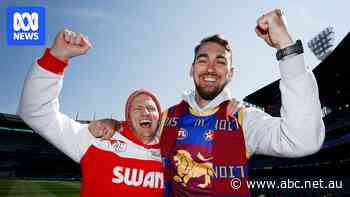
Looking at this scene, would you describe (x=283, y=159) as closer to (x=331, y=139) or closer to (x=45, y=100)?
(x=331, y=139)

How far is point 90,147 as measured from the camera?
258 cm

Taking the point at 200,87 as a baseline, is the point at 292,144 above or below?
below

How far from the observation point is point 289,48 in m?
1.71

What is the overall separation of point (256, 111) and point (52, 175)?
4882 cm

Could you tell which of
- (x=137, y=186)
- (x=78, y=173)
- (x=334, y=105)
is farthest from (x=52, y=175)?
(x=137, y=186)

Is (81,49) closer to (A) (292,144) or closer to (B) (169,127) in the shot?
(B) (169,127)

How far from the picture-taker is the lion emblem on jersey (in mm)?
2145

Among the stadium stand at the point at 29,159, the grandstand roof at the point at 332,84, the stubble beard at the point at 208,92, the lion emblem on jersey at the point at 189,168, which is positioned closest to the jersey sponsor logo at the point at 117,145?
the lion emblem on jersey at the point at 189,168

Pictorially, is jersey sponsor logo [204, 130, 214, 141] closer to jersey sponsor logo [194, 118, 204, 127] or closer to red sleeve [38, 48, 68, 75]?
jersey sponsor logo [194, 118, 204, 127]

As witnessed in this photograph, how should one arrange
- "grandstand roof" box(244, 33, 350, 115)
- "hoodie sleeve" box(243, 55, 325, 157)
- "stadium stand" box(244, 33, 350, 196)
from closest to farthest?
1. "hoodie sleeve" box(243, 55, 325, 157)
2. "stadium stand" box(244, 33, 350, 196)
3. "grandstand roof" box(244, 33, 350, 115)

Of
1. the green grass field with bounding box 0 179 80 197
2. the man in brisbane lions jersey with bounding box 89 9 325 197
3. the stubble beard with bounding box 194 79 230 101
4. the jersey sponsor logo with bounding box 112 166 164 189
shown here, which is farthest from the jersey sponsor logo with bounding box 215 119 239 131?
the green grass field with bounding box 0 179 80 197

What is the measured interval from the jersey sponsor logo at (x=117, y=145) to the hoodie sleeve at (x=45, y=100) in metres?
0.38

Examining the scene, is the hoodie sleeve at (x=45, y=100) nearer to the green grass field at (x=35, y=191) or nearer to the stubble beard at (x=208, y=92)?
the stubble beard at (x=208, y=92)

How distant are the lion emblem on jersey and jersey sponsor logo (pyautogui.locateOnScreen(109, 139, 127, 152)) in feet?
1.85
